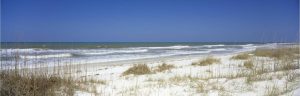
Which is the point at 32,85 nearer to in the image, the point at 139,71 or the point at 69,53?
the point at 139,71

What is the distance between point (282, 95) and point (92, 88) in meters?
3.70

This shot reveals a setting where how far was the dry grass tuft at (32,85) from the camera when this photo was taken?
5.16m

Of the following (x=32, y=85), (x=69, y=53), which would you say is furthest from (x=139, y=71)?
(x=69, y=53)

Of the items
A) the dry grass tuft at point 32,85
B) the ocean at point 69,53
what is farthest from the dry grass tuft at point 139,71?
the dry grass tuft at point 32,85

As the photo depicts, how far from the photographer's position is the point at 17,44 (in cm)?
617

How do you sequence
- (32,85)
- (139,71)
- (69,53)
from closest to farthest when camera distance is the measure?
(32,85) → (139,71) → (69,53)

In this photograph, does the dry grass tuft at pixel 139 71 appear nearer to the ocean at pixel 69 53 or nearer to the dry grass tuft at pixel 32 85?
the ocean at pixel 69 53

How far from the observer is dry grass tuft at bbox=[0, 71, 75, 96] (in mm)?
5160

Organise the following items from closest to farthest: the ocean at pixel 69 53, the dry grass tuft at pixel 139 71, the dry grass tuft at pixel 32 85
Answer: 1. the dry grass tuft at pixel 32 85
2. the ocean at pixel 69 53
3. the dry grass tuft at pixel 139 71

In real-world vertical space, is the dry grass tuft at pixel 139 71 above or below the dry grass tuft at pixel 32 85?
below

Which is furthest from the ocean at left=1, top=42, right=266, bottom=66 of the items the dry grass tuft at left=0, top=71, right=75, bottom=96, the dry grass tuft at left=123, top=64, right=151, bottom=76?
the dry grass tuft at left=123, top=64, right=151, bottom=76

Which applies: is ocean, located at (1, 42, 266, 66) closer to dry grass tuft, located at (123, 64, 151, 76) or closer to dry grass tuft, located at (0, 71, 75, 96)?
dry grass tuft, located at (0, 71, 75, 96)

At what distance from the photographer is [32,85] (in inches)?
215

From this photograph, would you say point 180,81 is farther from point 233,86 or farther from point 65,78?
point 65,78
